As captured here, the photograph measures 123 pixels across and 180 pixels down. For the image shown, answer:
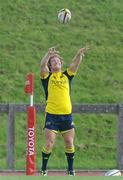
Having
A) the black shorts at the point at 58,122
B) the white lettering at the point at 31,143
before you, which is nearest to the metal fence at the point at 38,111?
the white lettering at the point at 31,143

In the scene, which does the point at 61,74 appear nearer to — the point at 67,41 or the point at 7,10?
the point at 67,41

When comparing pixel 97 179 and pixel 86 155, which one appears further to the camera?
pixel 86 155

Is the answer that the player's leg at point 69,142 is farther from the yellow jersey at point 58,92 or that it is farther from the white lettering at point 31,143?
the white lettering at point 31,143

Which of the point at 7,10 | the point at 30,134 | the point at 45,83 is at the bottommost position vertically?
the point at 30,134

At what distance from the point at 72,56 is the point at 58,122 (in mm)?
8841

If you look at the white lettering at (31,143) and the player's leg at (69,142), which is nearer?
the player's leg at (69,142)

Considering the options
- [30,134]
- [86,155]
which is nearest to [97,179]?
[30,134]

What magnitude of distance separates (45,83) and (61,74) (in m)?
0.29

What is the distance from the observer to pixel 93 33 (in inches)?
817

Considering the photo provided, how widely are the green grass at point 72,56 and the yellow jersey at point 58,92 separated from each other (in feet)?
8.45

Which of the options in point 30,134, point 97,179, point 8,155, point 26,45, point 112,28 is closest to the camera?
point 97,179

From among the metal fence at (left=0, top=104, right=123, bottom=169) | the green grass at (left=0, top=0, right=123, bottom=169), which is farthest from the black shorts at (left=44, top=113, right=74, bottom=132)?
the green grass at (left=0, top=0, right=123, bottom=169)

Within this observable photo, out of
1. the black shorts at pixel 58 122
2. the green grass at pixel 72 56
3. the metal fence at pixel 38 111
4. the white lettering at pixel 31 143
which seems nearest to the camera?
the black shorts at pixel 58 122

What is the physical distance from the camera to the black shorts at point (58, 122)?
10.7 metres
